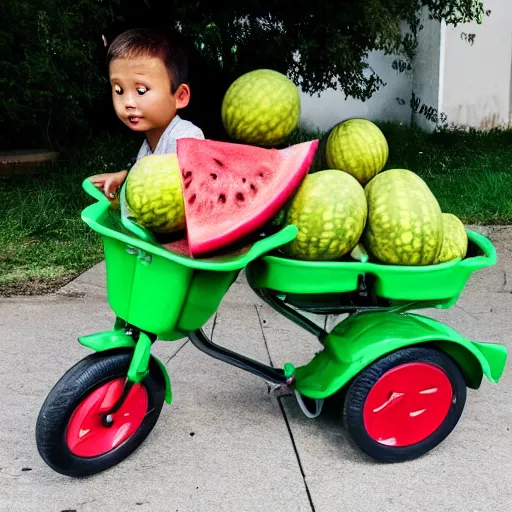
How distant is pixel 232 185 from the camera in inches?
94.3

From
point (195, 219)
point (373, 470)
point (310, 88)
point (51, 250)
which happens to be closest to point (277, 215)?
point (195, 219)

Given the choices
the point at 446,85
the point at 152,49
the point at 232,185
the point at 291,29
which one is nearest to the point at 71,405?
the point at 232,185

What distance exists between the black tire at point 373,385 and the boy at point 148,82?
102 cm

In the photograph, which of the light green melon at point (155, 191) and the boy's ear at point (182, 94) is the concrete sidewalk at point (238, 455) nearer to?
the light green melon at point (155, 191)

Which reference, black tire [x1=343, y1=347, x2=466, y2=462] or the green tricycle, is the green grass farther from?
black tire [x1=343, y1=347, x2=466, y2=462]

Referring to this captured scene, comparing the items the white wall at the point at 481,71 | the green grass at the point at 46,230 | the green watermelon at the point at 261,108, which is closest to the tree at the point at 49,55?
the green grass at the point at 46,230

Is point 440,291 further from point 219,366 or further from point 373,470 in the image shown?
point 219,366

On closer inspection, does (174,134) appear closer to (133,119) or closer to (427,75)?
(133,119)

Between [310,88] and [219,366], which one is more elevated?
[310,88]

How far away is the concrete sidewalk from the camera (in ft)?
7.98

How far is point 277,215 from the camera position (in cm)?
245

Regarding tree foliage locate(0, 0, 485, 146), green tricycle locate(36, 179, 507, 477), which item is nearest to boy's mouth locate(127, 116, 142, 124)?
green tricycle locate(36, 179, 507, 477)

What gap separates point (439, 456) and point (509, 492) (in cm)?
28

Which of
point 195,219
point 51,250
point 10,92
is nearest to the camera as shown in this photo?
point 195,219
